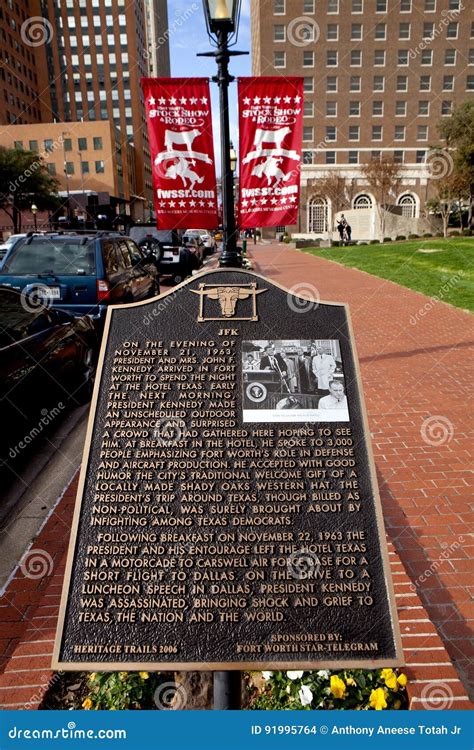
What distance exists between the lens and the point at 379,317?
11352 millimetres

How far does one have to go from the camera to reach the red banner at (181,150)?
500cm

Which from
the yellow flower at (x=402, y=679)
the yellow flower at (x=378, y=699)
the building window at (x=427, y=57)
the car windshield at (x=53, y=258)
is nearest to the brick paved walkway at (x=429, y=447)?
the yellow flower at (x=402, y=679)

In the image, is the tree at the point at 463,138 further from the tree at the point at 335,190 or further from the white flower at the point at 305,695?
the white flower at the point at 305,695

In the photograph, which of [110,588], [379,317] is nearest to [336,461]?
[110,588]

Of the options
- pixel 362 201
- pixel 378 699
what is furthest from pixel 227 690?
pixel 362 201

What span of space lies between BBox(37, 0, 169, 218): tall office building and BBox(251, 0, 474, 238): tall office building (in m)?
41.7

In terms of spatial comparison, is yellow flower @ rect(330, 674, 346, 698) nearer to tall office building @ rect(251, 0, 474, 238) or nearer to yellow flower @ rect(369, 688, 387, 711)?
yellow flower @ rect(369, 688, 387, 711)

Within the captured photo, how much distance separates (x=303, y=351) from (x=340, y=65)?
61354mm

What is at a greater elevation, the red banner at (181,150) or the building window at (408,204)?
the building window at (408,204)

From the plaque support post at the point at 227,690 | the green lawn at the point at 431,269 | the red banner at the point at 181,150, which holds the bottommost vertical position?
the plaque support post at the point at 227,690

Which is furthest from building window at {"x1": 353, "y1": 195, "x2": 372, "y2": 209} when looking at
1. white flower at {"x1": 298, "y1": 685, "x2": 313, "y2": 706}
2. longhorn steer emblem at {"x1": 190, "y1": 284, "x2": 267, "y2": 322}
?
white flower at {"x1": 298, "y1": 685, "x2": 313, "y2": 706}

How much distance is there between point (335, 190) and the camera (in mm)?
50094

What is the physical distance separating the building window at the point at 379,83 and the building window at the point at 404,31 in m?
4.64

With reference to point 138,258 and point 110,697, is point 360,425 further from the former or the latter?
point 138,258
